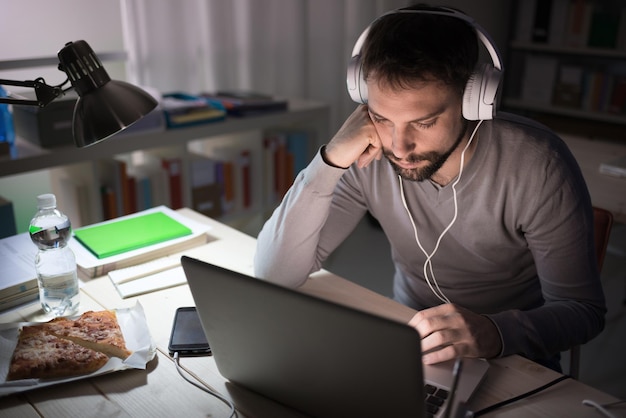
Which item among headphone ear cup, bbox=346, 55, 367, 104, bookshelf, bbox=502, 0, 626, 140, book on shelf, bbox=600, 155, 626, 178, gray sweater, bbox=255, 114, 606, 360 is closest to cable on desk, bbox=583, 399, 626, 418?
gray sweater, bbox=255, 114, 606, 360

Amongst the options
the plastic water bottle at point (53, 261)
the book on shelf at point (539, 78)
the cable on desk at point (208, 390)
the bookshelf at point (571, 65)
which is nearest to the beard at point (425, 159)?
the cable on desk at point (208, 390)

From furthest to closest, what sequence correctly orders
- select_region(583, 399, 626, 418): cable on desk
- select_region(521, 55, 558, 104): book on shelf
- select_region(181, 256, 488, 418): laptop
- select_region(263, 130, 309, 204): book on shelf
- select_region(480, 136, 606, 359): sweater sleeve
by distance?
select_region(521, 55, 558, 104): book on shelf < select_region(263, 130, 309, 204): book on shelf < select_region(480, 136, 606, 359): sweater sleeve < select_region(583, 399, 626, 418): cable on desk < select_region(181, 256, 488, 418): laptop

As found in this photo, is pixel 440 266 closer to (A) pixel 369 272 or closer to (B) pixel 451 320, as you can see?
(B) pixel 451 320

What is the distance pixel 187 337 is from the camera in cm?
111

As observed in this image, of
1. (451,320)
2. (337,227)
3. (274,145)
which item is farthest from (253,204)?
(451,320)

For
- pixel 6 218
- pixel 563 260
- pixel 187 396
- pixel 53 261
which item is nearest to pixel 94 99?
pixel 53 261

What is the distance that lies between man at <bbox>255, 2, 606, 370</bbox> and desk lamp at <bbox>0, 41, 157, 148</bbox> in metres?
0.45

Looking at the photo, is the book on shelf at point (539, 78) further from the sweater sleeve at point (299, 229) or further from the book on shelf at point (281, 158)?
the sweater sleeve at point (299, 229)

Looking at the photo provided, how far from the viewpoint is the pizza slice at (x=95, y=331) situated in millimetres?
1063

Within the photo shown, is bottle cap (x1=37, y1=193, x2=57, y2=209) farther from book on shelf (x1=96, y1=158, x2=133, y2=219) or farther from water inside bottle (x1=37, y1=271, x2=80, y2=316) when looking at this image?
book on shelf (x1=96, y1=158, x2=133, y2=219)

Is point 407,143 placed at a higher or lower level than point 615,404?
higher

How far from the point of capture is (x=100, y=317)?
1150 mm

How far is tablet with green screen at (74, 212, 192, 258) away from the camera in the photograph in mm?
1413

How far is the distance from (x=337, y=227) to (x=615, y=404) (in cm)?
72
